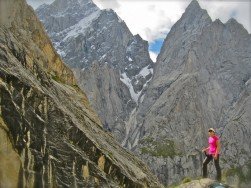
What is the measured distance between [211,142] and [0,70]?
1048 cm

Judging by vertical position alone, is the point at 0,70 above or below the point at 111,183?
above

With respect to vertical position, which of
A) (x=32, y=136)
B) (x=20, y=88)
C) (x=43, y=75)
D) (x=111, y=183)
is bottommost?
(x=111, y=183)

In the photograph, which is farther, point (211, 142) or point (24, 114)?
point (211, 142)

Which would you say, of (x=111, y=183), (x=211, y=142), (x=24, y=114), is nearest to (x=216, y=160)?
(x=211, y=142)

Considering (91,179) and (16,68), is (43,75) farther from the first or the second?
(91,179)

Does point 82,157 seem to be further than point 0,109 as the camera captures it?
Yes

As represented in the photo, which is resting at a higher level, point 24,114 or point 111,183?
point 24,114

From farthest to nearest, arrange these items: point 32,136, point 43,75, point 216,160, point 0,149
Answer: point 43,75 → point 216,160 → point 32,136 → point 0,149

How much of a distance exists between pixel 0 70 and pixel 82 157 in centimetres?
495

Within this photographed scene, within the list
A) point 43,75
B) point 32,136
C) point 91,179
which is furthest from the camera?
point 43,75

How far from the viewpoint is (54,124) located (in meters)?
21.7

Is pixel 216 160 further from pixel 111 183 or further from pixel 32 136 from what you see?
pixel 32 136

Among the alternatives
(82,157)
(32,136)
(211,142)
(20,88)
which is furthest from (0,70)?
(211,142)

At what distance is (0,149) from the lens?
18.9m
